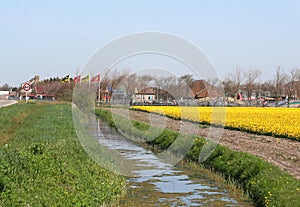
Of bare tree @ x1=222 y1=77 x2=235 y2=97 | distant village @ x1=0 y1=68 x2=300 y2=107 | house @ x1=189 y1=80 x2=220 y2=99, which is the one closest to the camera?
house @ x1=189 y1=80 x2=220 y2=99

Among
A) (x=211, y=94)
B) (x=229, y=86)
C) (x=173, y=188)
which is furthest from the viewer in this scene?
(x=229, y=86)

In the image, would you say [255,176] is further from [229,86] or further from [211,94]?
[229,86]

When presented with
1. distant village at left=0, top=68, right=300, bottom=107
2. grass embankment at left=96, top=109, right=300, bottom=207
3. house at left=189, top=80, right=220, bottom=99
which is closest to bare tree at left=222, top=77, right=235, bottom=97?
distant village at left=0, top=68, right=300, bottom=107

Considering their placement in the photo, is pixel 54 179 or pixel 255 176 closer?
pixel 54 179

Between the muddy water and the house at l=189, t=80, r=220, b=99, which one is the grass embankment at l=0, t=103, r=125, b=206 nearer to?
the muddy water

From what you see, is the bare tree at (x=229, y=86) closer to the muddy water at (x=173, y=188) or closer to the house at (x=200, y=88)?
the house at (x=200, y=88)

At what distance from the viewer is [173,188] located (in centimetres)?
1378

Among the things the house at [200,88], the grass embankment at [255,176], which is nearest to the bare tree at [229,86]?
the house at [200,88]

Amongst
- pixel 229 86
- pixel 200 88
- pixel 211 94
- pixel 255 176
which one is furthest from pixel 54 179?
pixel 229 86

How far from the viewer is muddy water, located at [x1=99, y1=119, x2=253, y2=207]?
39.1 feet

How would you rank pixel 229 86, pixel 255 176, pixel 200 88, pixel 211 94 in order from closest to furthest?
pixel 255 176, pixel 200 88, pixel 211 94, pixel 229 86

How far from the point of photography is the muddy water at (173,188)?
39.1ft

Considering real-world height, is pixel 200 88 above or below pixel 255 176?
above

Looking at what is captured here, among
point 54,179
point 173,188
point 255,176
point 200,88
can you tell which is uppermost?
point 200,88
